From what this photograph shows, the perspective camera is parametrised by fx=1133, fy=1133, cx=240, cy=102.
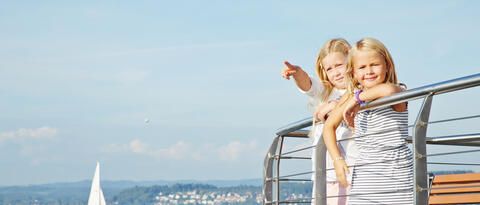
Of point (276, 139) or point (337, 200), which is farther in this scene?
point (276, 139)

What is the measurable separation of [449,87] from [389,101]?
39 cm

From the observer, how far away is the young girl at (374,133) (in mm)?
5117

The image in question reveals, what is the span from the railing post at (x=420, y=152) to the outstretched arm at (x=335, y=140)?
21.0 inches

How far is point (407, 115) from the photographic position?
207 inches

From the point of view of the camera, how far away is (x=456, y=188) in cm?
683

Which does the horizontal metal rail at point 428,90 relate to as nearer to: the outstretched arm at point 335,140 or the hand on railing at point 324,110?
the outstretched arm at point 335,140

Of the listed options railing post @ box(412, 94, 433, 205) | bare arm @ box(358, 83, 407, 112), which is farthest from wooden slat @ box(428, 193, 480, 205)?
railing post @ box(412, 94, 433, 205)

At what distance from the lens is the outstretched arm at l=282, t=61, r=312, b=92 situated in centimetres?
620

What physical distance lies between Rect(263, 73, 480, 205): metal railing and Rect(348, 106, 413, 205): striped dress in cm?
10

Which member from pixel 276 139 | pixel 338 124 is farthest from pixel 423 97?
pixel 276 139

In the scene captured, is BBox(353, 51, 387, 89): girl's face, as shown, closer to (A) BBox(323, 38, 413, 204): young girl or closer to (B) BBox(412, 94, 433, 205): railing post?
(A) BBox(323, 38, 413, 204): young girl

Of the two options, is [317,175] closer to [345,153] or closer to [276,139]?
[345,153]

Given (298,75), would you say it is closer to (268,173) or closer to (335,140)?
(268,173)

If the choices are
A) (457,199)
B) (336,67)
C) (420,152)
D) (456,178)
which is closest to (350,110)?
(420,152)
